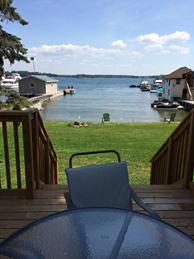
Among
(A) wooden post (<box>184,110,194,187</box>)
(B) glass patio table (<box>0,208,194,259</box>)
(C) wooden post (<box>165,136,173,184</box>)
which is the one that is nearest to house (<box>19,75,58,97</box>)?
(C) wooden post (<box>165,136,173,184</box>)

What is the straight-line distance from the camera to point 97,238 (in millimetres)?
→ 1437

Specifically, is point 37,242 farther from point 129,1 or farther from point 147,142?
point 147,142

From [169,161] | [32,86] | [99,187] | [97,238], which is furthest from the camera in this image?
[32,86]

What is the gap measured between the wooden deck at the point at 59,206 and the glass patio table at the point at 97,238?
3.74 feet

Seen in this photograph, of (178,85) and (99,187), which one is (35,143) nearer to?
(99,187)

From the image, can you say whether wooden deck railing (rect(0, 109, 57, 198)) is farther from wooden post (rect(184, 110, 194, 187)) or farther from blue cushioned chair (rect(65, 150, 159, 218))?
wooden post (rect(184, 110, 194, 187))

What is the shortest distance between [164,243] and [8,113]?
2203 mm

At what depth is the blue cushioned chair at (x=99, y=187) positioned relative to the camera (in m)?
2.26

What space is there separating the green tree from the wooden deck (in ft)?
17.5

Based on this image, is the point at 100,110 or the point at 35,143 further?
the point at 100,110

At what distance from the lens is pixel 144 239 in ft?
4.70

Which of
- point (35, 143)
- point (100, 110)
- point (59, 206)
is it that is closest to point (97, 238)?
point (59, 206)

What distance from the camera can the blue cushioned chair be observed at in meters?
2.26

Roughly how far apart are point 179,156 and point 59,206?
1.89 metres
